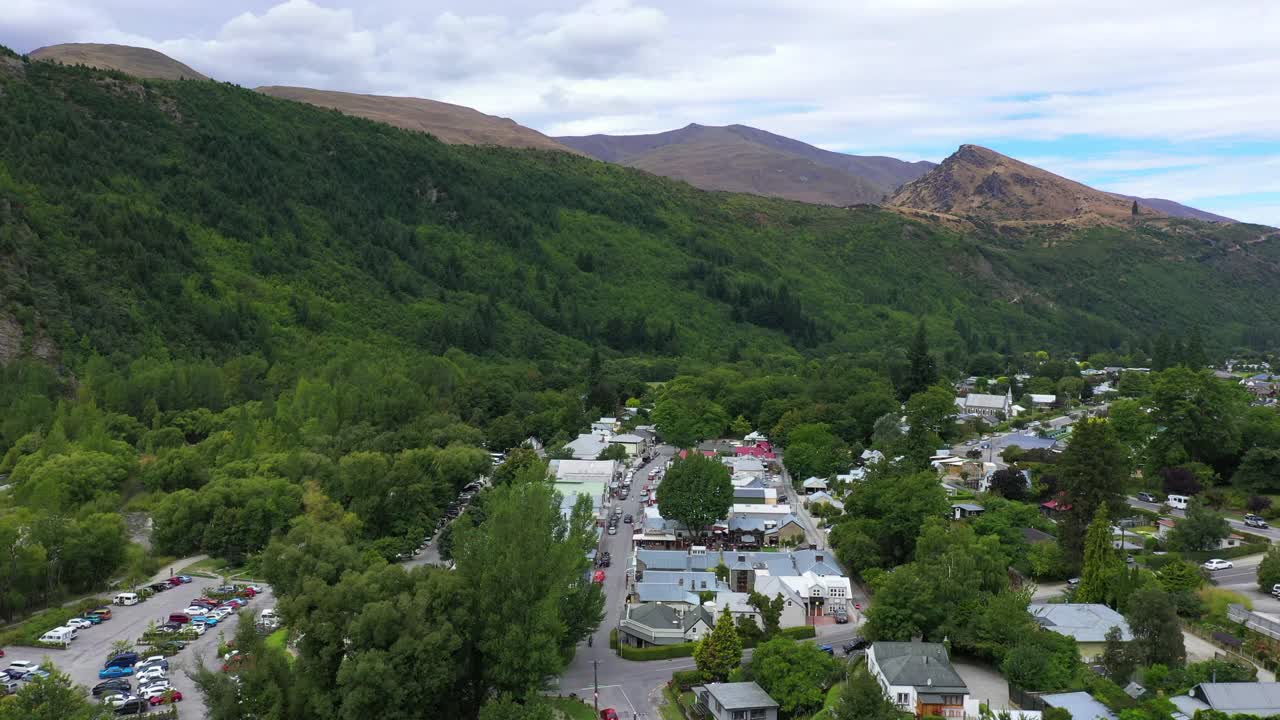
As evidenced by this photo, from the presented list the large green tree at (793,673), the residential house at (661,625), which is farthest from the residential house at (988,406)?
the large green tree at (793,673)

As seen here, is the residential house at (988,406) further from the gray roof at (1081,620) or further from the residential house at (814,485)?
the gray roof at (1081,620)

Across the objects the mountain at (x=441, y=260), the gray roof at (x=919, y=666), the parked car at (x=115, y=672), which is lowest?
the parked car at (x=115, y=672)

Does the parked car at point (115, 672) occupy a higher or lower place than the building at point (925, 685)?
lower

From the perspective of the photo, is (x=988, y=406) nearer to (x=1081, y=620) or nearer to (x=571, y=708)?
(x=1081, y=620)

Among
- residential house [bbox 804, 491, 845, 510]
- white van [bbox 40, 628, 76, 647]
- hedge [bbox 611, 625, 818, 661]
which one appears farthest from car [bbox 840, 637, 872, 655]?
white van [bbox 40, 628, 76, 647]

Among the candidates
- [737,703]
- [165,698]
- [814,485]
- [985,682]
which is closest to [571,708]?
[737,703]

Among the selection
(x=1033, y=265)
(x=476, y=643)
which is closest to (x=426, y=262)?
(x=476, y=643)

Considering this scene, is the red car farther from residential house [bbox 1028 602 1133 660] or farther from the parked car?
residential house [bbox 1028 602 1133 660]
